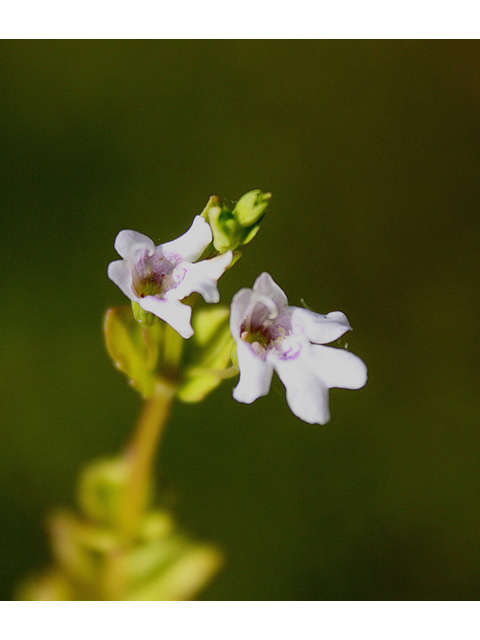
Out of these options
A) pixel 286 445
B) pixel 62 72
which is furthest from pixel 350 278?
pixel 62 72

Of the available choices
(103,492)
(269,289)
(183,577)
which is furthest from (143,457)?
(269,289)

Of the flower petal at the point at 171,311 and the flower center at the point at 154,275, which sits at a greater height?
the flower center at the point at 154,275

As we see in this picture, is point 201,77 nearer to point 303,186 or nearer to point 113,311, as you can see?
point 303,186

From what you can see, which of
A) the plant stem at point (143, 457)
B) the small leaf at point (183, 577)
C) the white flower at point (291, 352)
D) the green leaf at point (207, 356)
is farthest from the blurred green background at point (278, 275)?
the white flower at point (291, 352)

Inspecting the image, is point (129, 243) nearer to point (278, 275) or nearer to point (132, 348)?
point (132, 348)

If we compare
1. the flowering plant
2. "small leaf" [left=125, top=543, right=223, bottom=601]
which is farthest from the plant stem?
"small leaf" [left=125, top=543, right=223, bottom=601]

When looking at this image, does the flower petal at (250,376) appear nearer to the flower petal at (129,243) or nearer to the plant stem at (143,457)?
the flower petal at (129,243)
